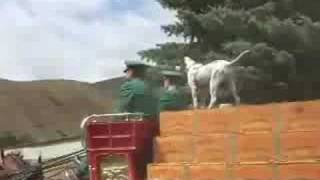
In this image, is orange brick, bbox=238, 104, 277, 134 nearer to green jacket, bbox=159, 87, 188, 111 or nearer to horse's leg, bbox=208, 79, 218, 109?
horse's leg, bbox=208, 79, 218, 109

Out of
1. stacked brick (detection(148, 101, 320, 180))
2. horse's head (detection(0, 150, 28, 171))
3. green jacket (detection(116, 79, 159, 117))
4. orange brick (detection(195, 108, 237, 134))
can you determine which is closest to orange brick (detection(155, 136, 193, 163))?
stacked brick (detection(148, 101, 320, 180))

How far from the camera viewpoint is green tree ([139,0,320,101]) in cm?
1494

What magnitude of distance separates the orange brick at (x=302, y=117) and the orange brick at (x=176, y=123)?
70 cm

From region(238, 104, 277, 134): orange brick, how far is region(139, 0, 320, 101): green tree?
29.9 feet

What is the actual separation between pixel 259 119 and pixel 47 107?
24821mm

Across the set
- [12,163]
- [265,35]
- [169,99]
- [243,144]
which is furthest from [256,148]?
[265,35]

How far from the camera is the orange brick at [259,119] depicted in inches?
222

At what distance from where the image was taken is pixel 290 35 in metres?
14.9

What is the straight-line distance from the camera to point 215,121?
5.83 m

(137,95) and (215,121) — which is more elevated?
(137,95)

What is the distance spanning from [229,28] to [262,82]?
1176 millimetres

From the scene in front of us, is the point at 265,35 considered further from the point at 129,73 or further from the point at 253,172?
the point at 253,172

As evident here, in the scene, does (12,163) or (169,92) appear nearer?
(169,92)

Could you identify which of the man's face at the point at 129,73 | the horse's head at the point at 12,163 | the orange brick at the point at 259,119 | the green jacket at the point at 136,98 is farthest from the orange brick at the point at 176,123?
the horse's head at the point at 12,163
